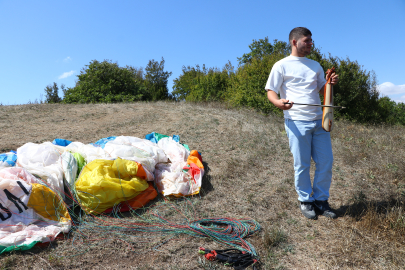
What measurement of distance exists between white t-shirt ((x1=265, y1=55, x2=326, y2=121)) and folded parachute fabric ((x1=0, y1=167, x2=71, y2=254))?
244cm

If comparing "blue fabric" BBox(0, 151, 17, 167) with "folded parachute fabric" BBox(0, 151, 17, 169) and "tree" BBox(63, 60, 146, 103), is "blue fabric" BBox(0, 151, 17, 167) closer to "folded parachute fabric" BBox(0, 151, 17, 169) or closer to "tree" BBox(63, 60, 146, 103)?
"folded parachute fabric" BBox(0, 151, 17, 169)

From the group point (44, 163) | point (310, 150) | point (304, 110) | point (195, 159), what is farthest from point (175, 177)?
point (304, 110)

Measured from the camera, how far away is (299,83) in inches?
96.7

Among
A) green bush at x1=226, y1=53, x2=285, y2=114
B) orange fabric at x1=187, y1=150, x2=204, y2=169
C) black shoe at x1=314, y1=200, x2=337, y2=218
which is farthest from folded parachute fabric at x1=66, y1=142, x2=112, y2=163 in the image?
green bush at x1=226, y1=53, x2=285, y2=114

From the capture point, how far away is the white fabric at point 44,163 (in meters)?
2.89

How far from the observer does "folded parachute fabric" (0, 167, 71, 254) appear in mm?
2229

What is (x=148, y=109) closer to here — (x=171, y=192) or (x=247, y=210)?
(x=171, y=192)

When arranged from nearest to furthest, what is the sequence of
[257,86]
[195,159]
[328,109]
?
[328,109] → [195,159] → [257,86]

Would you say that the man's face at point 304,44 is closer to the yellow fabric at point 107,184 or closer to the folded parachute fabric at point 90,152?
the yellow fabric at point 107,184

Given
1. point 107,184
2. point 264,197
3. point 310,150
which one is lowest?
point 264,197

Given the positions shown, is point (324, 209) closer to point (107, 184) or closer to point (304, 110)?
point (304, 110)

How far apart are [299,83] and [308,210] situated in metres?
1.30

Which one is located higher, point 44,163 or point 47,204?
point 44,163

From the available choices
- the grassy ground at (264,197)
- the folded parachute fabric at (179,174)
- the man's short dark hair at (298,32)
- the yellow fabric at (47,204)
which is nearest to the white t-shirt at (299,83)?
the man's short dark hair at (298,32)
